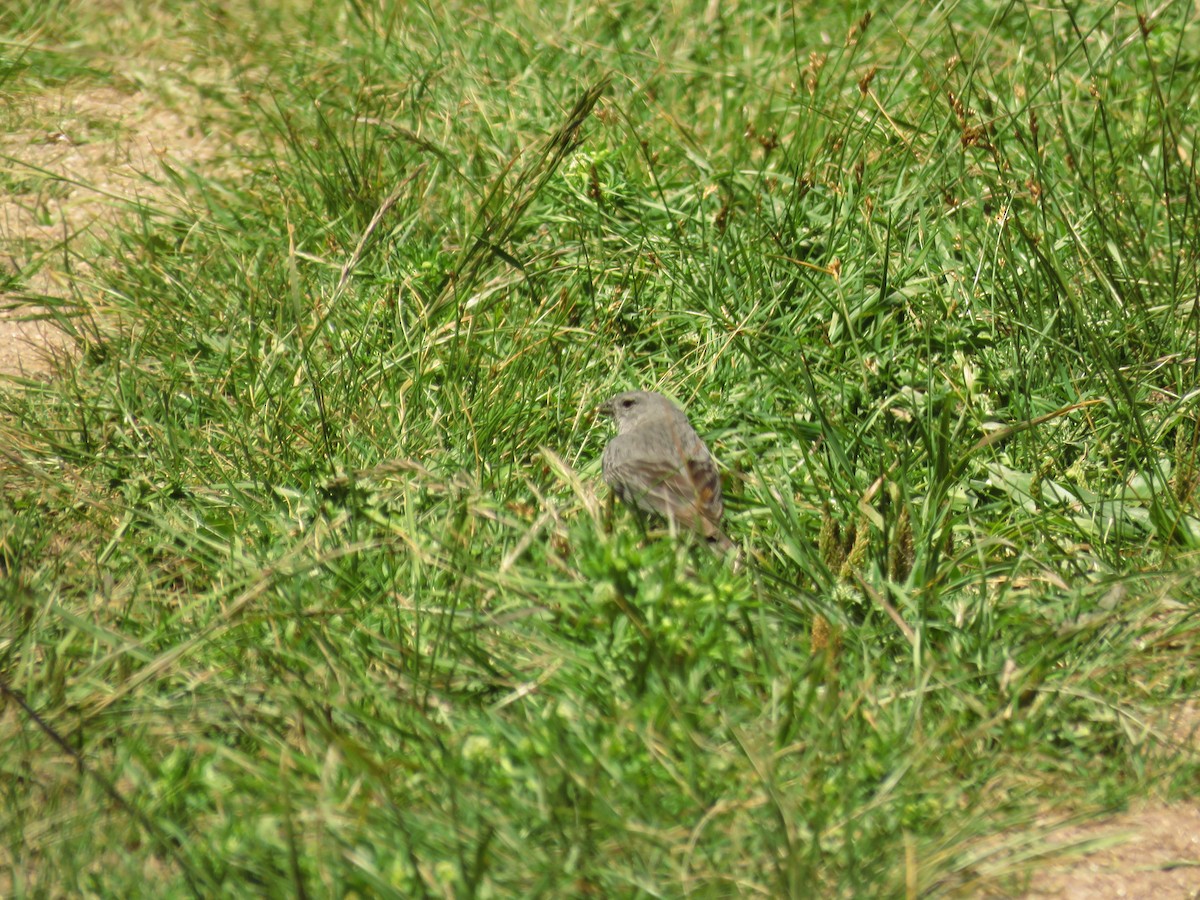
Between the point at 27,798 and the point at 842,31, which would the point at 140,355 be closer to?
the point at 27,798

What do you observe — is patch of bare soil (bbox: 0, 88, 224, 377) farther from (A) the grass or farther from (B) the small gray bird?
(B) the small gray bird

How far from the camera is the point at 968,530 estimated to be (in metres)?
4.04

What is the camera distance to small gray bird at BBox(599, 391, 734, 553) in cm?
393

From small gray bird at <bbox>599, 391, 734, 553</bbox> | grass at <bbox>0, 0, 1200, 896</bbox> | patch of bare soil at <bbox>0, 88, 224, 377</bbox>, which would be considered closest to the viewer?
grass at <bbox>0, 0, 1200, 896</bbox>

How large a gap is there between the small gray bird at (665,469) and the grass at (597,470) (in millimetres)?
161

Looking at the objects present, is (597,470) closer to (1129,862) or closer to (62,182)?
(1129,862)

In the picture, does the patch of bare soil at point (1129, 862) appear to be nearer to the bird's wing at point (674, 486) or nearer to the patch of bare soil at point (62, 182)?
the bird's wing at point (674, 486)

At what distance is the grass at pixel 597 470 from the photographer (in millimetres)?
2910

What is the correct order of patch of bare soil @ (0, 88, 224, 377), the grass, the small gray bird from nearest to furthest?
the grass
the small gray bird
patch of bare soil @ (0, 88, 224, 377)

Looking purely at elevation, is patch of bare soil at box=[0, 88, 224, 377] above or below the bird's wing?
below

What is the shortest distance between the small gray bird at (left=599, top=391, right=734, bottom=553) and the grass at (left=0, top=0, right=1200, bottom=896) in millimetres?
161

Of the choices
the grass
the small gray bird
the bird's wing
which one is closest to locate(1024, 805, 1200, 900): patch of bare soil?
the grass

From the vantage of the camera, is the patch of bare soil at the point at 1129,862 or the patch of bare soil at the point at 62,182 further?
the patch of bare soil at the point at 62,182

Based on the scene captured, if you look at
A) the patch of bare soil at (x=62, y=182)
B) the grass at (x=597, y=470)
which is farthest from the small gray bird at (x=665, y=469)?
the patch of bare soil at (x=62, y=182)
